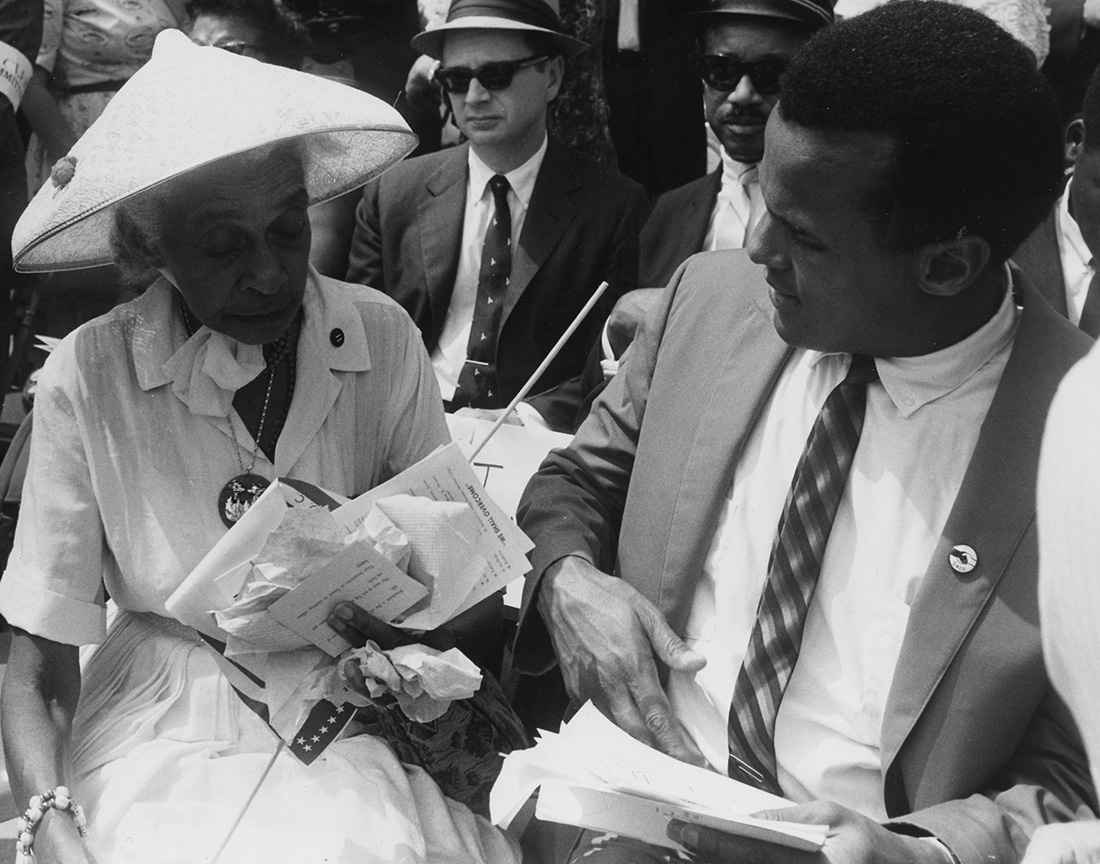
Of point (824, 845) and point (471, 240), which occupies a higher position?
point (824, 845)

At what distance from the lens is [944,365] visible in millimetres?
2223

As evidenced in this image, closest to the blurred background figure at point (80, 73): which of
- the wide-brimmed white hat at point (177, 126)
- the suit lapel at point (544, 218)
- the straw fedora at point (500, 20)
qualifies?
the straw fedora at point (500, 20)

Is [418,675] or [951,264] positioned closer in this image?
[418,675]

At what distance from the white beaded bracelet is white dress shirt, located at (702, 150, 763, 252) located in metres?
2.83

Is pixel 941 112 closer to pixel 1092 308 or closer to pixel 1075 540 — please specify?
pixel 1092 308

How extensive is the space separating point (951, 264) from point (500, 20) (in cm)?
278

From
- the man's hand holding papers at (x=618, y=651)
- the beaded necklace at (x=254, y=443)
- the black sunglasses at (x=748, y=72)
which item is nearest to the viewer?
the man's hand holding papers at (x=618, y=651)

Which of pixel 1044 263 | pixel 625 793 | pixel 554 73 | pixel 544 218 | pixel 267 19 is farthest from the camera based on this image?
pixel 554 73

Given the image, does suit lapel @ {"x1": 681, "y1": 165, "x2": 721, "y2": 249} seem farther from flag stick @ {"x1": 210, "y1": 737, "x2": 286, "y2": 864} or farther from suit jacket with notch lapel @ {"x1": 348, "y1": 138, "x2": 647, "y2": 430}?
flag stick @ {"x1": 210, "y1": 737, "x2": 286, "y2": 864}

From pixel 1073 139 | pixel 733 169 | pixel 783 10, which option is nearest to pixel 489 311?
pixel 733 169

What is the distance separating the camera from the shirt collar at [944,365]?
2.22 metres

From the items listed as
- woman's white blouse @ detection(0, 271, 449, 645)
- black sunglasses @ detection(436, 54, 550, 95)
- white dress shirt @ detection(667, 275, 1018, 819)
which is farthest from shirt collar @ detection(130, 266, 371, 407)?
black sunglasses @ detection(436, 54, 550, 95)

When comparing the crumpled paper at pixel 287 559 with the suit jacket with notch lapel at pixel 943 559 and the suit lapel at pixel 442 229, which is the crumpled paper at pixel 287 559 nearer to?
the suit jacket with notch lapel at pixel 943 559

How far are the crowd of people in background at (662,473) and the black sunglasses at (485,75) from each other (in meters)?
2.05
